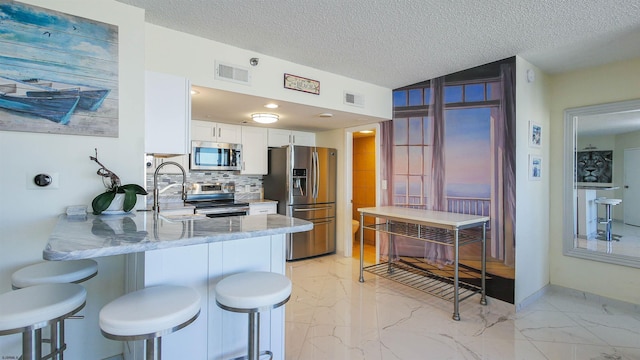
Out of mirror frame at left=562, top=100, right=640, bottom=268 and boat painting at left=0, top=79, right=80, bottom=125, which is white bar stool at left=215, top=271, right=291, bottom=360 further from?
mirror frame at left=562, top=100, right=640, bottom=268

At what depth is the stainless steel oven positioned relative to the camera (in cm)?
378

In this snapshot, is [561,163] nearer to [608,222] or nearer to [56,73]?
[608,222]

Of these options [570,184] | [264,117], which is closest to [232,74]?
[264,117]

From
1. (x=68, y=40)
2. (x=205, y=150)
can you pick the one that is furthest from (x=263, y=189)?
(x=68, y=40)

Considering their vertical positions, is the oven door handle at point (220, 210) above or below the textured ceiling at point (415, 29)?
below

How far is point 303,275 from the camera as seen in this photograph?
3771mm

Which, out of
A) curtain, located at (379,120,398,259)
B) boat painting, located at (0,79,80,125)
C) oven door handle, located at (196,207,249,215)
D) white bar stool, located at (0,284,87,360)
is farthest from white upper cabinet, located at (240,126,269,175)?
white bar stool, located at (0,284,87,360)

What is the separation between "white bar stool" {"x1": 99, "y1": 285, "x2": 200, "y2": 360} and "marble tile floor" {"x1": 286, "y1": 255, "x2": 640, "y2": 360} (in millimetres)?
1142

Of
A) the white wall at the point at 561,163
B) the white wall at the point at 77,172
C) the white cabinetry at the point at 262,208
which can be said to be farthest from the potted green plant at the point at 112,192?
the white wall at the point at 561,163

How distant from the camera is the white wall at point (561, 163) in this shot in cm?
283

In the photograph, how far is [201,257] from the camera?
61.9 inches

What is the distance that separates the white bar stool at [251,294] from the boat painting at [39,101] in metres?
1.50

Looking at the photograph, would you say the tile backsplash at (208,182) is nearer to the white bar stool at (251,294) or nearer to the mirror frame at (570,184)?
the white bar stool at (251,294)

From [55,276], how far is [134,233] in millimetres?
629
